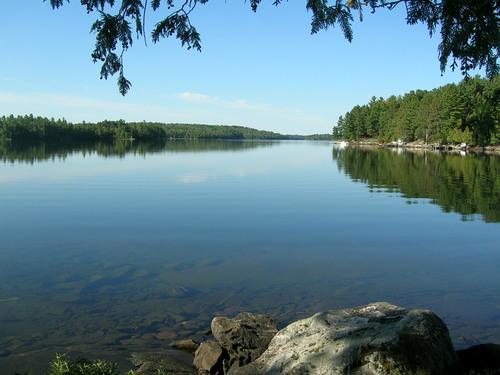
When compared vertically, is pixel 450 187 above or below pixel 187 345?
above

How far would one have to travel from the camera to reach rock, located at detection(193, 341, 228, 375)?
30.8ft

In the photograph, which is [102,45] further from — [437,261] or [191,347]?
[437,261]

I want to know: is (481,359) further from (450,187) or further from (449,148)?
(449,148)

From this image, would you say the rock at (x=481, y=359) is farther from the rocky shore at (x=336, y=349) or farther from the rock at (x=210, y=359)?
the rock at (x=210, y=359)

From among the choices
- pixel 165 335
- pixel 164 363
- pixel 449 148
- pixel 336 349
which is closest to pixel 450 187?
pixel 165 335

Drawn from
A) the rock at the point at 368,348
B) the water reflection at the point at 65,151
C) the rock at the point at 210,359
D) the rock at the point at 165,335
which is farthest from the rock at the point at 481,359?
the water reflection at the point at 65,151

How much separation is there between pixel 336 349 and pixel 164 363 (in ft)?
11.7

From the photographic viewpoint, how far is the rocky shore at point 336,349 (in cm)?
699

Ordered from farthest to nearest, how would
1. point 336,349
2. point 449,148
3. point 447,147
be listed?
point 447,147 < point 449,148 < point 336,349

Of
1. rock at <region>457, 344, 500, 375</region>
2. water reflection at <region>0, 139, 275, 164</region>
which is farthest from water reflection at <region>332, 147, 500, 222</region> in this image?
water reflection at <region>0, 139, 275, 164</region>

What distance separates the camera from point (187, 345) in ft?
34.4

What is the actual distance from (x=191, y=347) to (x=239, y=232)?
39.1 feet

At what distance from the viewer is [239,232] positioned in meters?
22.3

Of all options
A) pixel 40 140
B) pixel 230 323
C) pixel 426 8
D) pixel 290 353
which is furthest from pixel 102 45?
pixel 40 140
